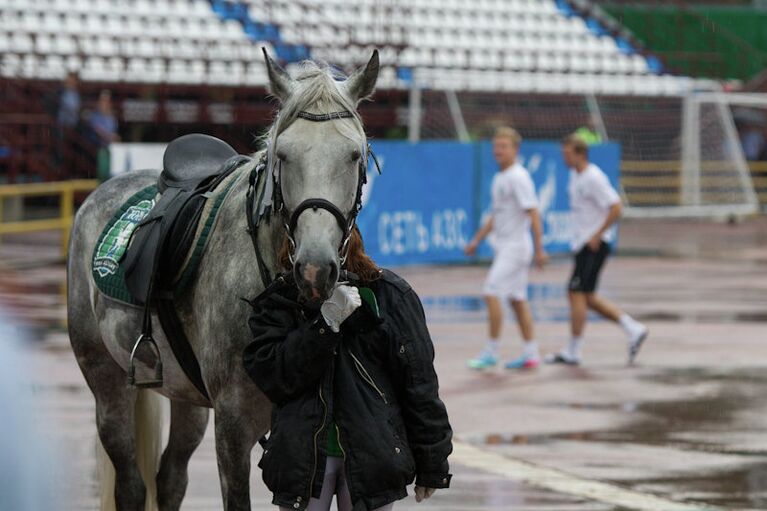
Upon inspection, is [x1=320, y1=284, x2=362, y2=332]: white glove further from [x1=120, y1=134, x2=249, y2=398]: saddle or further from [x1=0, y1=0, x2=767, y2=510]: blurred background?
[x1=0, y1=0, x2=767, y2=510]: blurred background

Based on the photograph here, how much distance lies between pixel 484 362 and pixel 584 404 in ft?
5.38

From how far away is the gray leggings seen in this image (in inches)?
179

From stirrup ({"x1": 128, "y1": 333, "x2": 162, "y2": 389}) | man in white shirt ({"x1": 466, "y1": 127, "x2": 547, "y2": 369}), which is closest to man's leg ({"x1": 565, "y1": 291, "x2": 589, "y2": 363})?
man in white shirt ({"x1": 466, "y1": 127, "x2": 547, "y2": 369})

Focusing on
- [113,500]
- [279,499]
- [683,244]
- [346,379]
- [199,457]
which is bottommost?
[683,244]

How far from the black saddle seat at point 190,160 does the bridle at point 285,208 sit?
832 mm

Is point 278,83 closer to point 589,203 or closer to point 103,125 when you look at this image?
point 589,203

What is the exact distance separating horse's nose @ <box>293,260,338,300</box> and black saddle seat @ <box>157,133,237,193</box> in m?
1.73

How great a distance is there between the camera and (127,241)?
5.84m

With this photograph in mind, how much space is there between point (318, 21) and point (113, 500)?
22905 millimetres

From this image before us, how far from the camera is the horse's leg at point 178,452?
6.30 metres

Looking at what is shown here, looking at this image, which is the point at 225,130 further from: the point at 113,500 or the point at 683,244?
the point at 113,500

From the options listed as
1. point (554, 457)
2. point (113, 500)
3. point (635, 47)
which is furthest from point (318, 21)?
point (113, 500)

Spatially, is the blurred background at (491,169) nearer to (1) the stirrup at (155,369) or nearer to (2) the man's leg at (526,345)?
(2) the man's leg at (526,345)

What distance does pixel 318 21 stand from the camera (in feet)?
93.1
